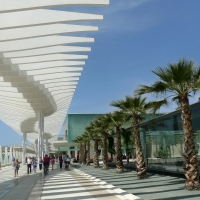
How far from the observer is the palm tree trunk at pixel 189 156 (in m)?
10.7

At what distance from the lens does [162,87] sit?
37.8 ft

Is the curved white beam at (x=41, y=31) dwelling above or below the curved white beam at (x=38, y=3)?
above

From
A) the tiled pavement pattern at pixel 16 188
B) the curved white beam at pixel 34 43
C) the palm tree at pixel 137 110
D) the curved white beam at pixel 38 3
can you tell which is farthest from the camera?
the palm tree at pixel 137 110

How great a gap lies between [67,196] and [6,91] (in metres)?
12.7

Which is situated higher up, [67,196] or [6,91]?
[6,91]

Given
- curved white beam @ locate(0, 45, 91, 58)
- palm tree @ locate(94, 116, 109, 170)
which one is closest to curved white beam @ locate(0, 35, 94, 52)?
curved white beam @ locate(0, 45, 91, 58)

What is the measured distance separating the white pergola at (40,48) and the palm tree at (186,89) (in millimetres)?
3197

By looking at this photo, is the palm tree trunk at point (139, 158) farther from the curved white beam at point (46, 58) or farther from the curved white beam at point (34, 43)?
the curved white beam at point (34, 43)

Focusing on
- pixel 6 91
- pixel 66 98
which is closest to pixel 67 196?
pixel 6 91

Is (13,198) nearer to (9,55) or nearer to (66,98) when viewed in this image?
(9,55)

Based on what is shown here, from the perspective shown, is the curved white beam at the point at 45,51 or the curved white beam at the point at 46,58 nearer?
the curved white beam at the point at 45,51

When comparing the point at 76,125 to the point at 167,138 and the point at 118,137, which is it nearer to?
the point at 118,137

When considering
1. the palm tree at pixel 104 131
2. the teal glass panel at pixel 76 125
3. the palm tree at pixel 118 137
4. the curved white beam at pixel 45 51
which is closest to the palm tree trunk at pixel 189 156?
the curved white beam at pixel 45 51

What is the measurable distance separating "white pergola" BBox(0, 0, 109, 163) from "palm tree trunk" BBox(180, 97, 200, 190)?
177 inches
